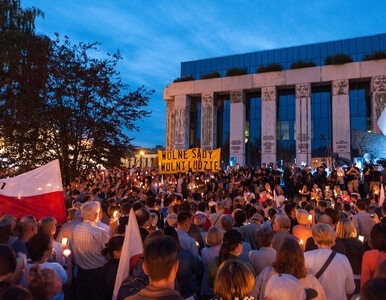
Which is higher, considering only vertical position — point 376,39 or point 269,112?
point 376,39

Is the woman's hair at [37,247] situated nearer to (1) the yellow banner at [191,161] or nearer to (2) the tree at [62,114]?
(2) the tree at [62,114]

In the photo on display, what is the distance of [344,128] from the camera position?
32688 millimetres

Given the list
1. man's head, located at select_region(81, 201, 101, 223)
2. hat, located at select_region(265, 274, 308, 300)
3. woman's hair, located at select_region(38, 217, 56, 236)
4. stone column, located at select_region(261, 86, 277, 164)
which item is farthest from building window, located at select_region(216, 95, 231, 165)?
hat, located at select_region(265, 274, 308, 300)

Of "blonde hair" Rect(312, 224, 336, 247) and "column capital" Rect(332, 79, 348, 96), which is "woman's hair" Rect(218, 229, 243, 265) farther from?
"column capital" Rect(332, 79, 348, 96)

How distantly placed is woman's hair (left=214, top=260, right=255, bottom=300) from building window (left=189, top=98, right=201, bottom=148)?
128ft

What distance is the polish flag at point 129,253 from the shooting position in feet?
11.1

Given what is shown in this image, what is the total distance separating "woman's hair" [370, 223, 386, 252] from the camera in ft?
12.7

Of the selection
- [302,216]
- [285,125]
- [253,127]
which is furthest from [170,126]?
[302,216]

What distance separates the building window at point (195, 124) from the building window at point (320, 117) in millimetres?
13181

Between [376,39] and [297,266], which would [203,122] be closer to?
[376,39]

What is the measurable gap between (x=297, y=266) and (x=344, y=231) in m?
2.23

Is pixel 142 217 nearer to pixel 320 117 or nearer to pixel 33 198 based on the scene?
pixel 33 198

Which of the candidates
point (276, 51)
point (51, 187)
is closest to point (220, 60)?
point (276, 51)

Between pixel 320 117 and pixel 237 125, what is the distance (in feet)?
31.1
